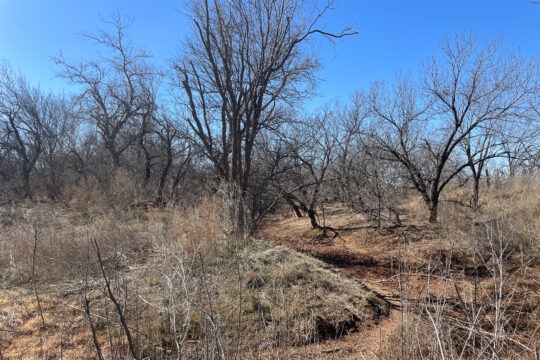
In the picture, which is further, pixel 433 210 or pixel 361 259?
pixel 433 210

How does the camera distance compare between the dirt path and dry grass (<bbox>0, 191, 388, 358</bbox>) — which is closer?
dry grass (<bbox>0, 191, 388, 358</bbox>)

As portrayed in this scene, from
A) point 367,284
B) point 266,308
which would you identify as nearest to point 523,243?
point 367,284

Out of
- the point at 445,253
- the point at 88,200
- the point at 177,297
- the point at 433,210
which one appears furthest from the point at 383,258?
the point at 88,200

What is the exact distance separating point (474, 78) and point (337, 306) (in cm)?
871

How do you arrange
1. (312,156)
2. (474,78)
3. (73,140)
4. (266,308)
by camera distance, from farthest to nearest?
(73,140) → (312,156) → (474,78) → (266,308)

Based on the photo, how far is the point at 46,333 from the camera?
3.50 metres

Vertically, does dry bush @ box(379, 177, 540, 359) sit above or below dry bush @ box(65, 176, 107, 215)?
below

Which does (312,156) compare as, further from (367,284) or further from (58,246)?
(58,246)

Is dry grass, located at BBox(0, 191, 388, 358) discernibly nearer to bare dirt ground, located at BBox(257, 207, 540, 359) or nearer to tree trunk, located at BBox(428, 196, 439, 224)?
bare dirt ground, located at BBox(257, 207, 540, 359)

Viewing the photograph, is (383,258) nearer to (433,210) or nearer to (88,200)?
(433,210)

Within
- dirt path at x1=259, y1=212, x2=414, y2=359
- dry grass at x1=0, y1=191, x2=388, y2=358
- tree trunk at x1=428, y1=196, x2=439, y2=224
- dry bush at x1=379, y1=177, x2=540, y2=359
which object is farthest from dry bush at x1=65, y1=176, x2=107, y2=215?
tree trunk at x1=428, y1=196, x2=439, y2=224

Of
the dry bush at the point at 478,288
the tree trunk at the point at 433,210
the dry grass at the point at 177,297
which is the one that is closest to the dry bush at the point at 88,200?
the dry grass at the point at 177,297

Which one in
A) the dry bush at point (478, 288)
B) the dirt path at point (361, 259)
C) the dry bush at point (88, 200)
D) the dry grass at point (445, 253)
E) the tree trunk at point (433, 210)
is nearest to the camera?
the dry bush at point (478, 288)

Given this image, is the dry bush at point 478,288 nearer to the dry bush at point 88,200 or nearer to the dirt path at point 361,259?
the dirt path at point 361,259
